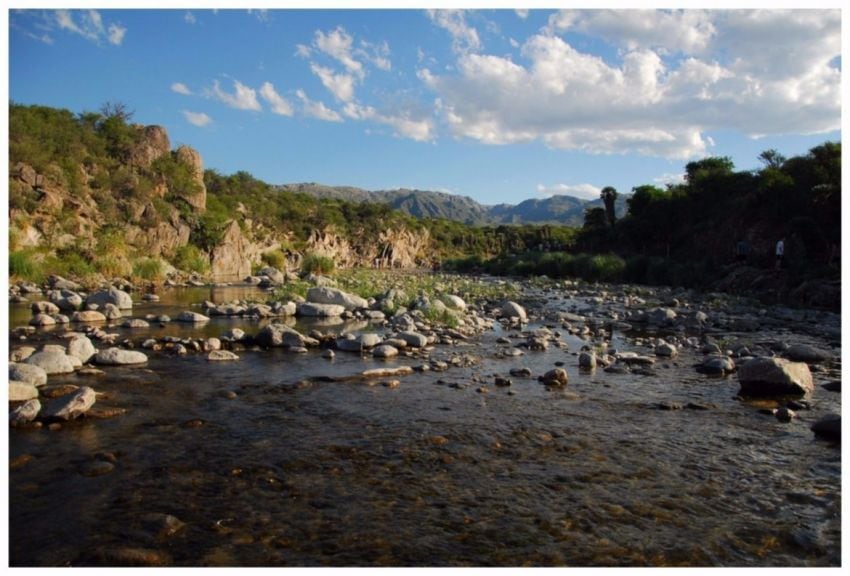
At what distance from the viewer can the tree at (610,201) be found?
67.8 meters

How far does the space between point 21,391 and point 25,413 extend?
3.77 feet

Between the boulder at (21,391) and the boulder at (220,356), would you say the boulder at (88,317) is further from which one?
the boulder at (21,391)

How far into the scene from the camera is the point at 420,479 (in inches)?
221

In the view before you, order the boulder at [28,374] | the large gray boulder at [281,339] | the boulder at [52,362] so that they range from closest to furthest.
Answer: the boulder at [28,374] → the boulder at [52,362] → the large gray boulder at [281,339]

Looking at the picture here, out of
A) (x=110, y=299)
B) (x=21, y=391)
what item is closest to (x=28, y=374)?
(x=21, y=391)

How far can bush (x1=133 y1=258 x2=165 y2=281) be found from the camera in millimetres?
32344

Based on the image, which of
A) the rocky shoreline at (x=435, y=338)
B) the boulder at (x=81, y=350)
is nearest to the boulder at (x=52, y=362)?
the rocky shoreline at (x=435, y=338)

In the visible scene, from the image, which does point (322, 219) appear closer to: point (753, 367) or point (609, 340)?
point (609, 340)

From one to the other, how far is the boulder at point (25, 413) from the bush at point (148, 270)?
91.5 ft

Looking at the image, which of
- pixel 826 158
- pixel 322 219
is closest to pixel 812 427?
pixel 826 158

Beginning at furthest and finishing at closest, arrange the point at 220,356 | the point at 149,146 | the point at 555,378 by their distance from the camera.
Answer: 1. the point at 149,146
2. the point at 220,356
3. the point at 555,378

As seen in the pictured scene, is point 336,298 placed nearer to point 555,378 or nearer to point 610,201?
point 555,378

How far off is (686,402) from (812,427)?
1677 millimetres

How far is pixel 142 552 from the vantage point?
13.3 feet
